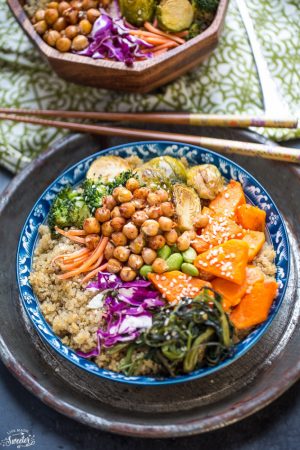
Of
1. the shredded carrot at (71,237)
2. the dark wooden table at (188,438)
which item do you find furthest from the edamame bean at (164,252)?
the dark wooden table at (188,438)

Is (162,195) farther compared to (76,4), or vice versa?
(76,4)

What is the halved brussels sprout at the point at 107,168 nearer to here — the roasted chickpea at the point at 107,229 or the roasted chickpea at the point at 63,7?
the roasted chickpea at the point at 107,229

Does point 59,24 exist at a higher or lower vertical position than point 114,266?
higher

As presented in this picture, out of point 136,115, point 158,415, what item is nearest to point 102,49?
point 136,115

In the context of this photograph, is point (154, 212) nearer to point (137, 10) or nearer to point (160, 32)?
point (160, 32)

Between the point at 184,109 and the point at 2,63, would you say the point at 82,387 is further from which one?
the point at 2,63

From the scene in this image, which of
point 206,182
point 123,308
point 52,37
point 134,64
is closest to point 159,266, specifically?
point 123,308

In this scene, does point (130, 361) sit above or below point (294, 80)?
below
